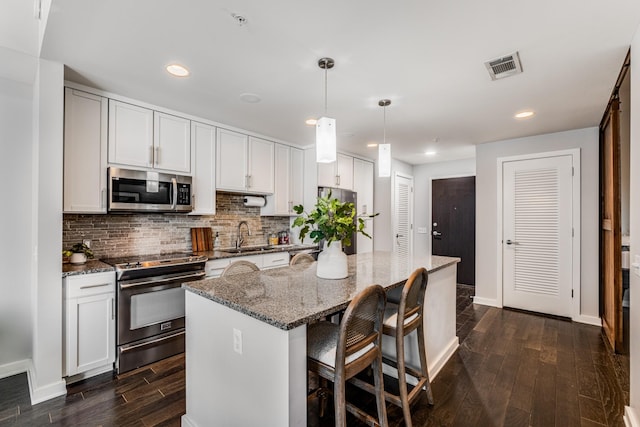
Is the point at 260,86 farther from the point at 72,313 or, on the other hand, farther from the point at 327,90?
the point at 72,313

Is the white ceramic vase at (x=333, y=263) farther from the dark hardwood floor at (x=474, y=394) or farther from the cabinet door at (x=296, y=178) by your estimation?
the cabinet door at (x=296, y=178)

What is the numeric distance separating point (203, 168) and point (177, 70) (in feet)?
4.20

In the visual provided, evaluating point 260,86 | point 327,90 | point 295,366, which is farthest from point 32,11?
point 295,366

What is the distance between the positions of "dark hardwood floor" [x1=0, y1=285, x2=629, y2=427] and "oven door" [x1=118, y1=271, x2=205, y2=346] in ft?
1.01

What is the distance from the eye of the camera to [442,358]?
8.69 ft

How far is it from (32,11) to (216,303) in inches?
89.0

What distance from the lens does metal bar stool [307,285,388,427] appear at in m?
1.37

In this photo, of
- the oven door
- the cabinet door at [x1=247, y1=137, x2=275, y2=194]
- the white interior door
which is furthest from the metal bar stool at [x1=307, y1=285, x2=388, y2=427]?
the white interior door

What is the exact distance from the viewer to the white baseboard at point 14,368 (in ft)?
8.13

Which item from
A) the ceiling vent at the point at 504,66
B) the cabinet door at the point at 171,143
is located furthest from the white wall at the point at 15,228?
the ceiling vent at the point at 504,66

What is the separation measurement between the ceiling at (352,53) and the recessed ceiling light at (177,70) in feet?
0.19

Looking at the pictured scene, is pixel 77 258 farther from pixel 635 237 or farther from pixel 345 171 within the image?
pixel 635 237

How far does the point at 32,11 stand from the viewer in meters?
1.99

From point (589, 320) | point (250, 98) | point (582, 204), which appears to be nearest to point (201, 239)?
point (250, 98)
